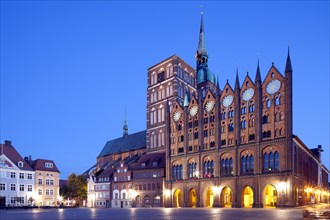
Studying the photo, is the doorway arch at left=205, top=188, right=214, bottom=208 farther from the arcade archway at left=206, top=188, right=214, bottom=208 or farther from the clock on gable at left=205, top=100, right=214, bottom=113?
the clock on gable at left=205, top=100, right=214, bottom=113

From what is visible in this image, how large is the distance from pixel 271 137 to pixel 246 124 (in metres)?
6.28

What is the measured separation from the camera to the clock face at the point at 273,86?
71.0 metres

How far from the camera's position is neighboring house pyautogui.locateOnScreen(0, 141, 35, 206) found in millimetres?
94838

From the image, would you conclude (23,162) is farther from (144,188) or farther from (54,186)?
(144,188)

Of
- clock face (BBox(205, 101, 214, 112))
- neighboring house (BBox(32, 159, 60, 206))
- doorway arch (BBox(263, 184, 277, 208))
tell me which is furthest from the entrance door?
neighboring house (BBox(32, 159, 60, 206))

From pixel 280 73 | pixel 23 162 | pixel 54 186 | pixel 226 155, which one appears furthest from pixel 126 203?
pixel 280 73

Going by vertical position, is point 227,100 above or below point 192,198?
above

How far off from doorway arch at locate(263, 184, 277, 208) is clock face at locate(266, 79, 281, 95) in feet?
56.1

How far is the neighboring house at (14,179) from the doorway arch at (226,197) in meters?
49.8

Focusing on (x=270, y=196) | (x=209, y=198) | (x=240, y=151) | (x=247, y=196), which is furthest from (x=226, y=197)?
(x=240, y=151)

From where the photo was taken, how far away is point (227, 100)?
80.2 m

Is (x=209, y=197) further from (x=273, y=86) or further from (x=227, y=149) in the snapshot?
(x=273, y=86)

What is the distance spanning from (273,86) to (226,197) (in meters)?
24.9

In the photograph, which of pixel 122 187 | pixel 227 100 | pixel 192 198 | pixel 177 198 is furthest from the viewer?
pixel 122 187
